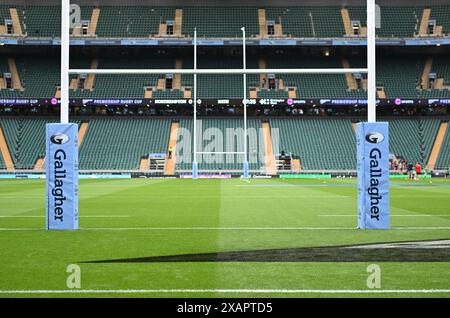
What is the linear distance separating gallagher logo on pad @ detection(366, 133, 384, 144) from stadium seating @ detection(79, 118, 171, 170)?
36026 millimetres

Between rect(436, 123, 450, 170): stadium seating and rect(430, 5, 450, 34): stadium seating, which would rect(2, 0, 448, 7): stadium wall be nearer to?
rect(430, 5, 450, 34): stadium seating

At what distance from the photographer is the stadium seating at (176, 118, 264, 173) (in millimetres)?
45156

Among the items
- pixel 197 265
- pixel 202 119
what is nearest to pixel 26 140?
pixel 202 119

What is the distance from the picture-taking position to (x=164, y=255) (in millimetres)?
7461

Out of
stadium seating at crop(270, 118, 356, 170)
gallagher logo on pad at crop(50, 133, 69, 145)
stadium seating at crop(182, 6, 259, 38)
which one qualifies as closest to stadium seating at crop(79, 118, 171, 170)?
stadium seating at crop(182, 6, 259, 38)

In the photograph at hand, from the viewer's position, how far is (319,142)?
4750cm

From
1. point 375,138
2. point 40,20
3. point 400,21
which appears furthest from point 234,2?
point 375,138

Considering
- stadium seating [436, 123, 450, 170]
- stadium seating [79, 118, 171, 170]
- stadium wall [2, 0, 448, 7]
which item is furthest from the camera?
stadium wall [2, 0, 448, 7]

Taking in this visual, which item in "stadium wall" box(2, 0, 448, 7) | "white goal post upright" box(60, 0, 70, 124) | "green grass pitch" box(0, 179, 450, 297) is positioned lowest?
"green grass pitch" box(0, 179, 450, 297)

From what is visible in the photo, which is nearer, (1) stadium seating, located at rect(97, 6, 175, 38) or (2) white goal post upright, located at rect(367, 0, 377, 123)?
(2) white goal post upright, located at rect(367, 0, 377, 123)

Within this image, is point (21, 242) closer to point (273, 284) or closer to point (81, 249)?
point (81, 249)

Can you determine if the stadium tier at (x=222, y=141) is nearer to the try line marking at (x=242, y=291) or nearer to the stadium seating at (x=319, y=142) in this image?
the stadium seating at (x=319, y=142)

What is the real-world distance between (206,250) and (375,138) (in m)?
4.35

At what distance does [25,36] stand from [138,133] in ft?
43.7
